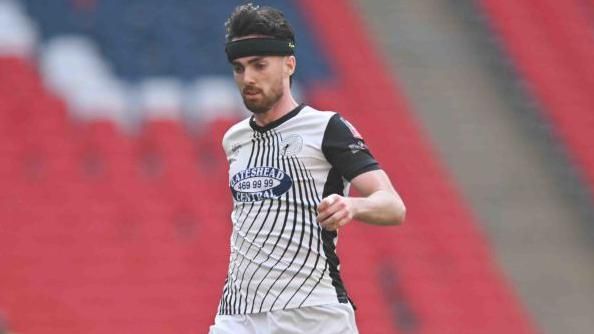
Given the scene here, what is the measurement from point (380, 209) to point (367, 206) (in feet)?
0.22

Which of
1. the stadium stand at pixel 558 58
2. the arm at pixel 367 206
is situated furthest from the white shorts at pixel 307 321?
the stadium stand at pixel 558 58

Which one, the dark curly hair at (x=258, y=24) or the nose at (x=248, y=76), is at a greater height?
the dark curly hair at (x=258, y=24)

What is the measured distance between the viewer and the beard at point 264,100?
3816mm

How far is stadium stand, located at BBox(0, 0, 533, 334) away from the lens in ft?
25.9

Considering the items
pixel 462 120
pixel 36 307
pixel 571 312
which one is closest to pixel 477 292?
pixel 571 312

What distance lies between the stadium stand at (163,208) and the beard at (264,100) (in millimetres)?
4255

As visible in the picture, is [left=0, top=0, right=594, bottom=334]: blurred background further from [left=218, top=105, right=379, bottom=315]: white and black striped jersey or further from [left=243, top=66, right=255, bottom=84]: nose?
[left=243, top=66, right=255, bottom=84]: nose

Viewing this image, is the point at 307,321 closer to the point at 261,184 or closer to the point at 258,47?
the point at 261,184

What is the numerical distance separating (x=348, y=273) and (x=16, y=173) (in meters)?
2.40

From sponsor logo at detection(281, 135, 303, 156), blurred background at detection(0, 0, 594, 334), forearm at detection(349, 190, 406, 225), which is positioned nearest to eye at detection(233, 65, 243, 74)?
sponsor logo at detection(281, 135, 303, 156)

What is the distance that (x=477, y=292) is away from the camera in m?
8.80

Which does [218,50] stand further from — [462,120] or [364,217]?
[364,217]

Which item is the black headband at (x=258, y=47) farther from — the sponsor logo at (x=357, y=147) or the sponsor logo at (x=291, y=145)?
the sponsor logo at (x=357, y=147)

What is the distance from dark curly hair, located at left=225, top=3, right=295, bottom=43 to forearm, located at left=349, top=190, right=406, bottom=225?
2.16ft
